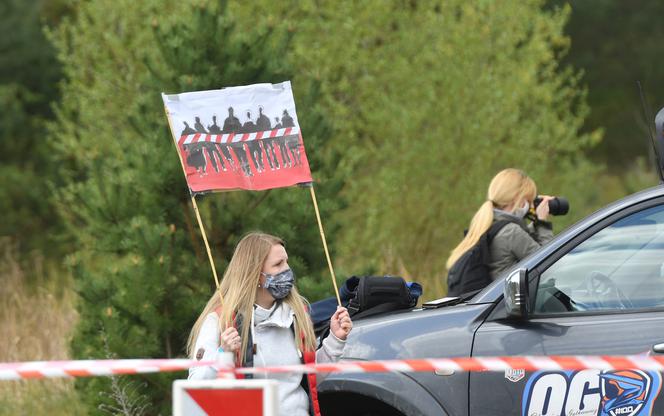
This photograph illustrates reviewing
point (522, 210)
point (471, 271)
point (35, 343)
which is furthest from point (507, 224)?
point (35, 343)

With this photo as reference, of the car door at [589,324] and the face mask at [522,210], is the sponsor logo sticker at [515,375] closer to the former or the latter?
the car door at [589,324]

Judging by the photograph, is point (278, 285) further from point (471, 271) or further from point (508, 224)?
point (508, 224)

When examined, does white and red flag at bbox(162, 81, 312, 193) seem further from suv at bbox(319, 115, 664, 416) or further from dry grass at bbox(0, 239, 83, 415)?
dry grass at bbox(0, 239, 83, 415)

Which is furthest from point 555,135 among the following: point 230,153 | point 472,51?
point 230,153

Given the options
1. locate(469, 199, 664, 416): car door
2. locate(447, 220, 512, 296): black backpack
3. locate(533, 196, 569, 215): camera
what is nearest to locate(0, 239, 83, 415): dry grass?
locate(447, 220, 512, 296): black backpack

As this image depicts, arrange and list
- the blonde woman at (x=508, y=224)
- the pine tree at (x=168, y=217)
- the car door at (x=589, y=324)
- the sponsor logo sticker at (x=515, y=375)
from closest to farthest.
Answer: the car door at (x=589, y=324) → the sponsor logo sticker at (x=515, y=375) → the blonde woman at (x=508, y=224) → the pine tree at (x=168, y=217)

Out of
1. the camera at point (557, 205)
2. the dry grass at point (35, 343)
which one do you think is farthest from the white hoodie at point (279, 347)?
the dry grass at point (35, 343)

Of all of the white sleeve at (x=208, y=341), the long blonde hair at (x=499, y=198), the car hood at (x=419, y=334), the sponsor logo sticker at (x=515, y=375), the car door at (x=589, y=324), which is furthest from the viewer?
the long blonde hair at (x=499, y=198)

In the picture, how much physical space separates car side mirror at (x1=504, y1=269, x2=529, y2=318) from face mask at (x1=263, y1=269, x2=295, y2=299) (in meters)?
0.86

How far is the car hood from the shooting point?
211 inches

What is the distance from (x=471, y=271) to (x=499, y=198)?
23.6 inches

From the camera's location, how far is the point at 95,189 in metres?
8.34

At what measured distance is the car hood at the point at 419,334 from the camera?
17.6 feet

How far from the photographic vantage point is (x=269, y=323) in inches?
194
